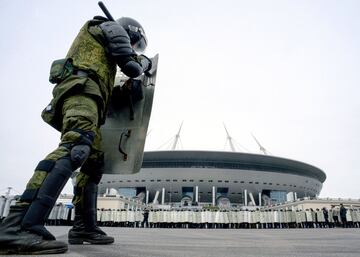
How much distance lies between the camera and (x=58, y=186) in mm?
1852

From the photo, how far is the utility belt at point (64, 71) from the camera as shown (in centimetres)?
225

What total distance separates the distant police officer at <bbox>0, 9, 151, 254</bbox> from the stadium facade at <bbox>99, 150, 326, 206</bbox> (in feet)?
191

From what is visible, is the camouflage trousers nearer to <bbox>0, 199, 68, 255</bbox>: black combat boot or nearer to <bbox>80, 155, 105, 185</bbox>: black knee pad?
<bbox>0, 199, 68, 255</bbox>: black combat boot

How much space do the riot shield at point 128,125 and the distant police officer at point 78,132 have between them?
227 mm

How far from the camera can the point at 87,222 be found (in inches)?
108

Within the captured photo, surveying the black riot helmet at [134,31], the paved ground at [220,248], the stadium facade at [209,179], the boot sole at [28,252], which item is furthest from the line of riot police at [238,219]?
the stadium facade at [209,179]

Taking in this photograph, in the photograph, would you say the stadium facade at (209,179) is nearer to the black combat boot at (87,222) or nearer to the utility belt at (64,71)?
the black combat boot at (87,222)

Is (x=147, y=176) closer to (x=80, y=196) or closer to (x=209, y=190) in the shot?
(x=209, y=190)

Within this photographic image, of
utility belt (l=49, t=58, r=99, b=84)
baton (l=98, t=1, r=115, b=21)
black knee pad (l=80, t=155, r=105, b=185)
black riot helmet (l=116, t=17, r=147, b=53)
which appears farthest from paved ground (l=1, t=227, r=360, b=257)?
baton (l=98, t=1, r=115, b=21)

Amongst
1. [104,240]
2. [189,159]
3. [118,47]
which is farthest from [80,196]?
[189,159]

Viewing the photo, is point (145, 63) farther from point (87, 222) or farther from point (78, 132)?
point (87, 222)

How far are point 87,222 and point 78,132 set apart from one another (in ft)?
3.64

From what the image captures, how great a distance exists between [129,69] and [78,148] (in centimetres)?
84

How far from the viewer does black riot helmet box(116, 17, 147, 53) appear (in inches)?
111
